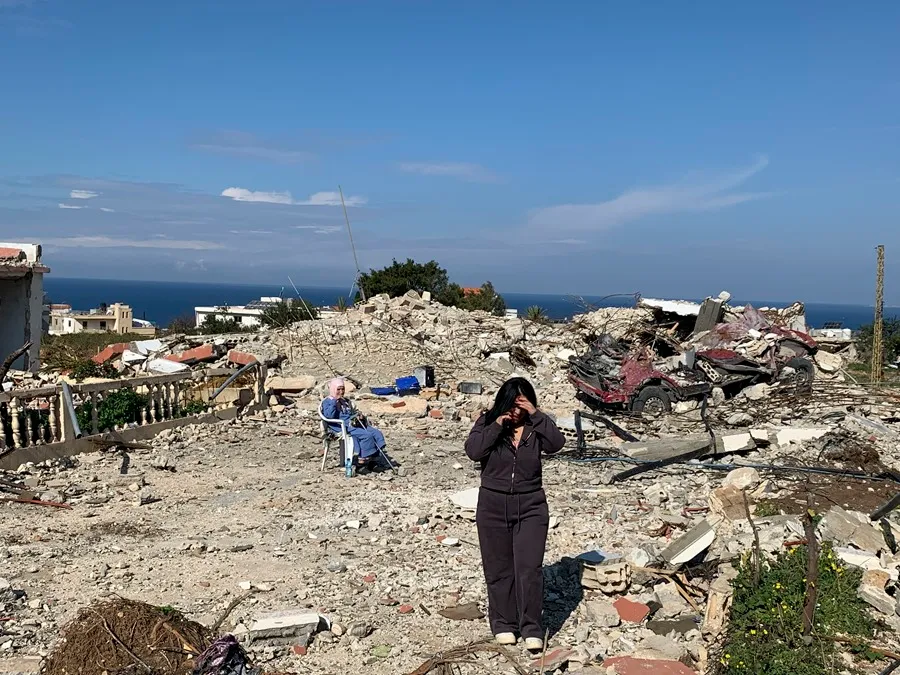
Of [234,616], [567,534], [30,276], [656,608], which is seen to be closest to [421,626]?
[234,616]

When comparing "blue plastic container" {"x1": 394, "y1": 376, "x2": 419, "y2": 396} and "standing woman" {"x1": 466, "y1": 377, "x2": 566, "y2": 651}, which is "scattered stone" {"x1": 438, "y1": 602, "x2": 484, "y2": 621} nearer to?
"standing woman" {"x1": 466, "y1": 377, "x2": 566, "y2": 651}

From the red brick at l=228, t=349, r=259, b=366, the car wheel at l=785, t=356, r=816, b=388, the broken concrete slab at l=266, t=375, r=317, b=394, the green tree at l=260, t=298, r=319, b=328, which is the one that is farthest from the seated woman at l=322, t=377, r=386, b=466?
the green tree at l=260, t=298, r=319, b=328

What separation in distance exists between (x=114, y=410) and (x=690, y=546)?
8217 millimetres

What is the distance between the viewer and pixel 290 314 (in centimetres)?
2352

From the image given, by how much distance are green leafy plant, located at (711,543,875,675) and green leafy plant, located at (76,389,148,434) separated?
868 centimetres

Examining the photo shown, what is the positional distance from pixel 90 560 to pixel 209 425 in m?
6.15

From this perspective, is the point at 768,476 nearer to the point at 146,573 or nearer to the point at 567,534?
the point at 567,534

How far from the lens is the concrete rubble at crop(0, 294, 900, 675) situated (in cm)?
496

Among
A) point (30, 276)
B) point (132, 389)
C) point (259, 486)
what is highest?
point (30, 276)

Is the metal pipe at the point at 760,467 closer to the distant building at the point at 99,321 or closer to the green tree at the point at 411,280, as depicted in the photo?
the green tree at the point at 411,280

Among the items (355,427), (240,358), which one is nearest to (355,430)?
(355,427)

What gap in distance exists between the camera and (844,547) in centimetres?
555

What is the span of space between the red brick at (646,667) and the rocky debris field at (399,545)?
0.05ft

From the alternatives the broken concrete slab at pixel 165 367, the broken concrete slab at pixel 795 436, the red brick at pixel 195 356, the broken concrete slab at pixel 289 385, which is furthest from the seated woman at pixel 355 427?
the red brick at pixel 195 356
